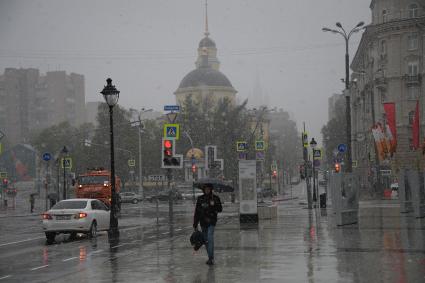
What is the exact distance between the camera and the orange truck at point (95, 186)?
42969 millimetres

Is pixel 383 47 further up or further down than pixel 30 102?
further down

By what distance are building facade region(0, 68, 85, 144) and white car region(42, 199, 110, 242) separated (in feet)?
531

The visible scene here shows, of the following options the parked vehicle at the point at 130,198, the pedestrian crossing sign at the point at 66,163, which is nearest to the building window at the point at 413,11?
the parked vehicle at the point at 130,198

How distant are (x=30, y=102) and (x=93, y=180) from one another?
151m

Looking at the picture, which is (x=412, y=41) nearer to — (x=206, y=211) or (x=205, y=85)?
(x=206, y=211)

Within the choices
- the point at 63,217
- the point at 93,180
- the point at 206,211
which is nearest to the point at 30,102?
the point at 93,180

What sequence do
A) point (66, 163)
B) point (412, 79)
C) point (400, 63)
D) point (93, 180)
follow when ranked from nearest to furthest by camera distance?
point (93, 180), point (66, 163), point (412, 79), point (400, 63)

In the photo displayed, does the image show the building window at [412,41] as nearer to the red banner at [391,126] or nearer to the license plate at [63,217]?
the red banner at [391,126]

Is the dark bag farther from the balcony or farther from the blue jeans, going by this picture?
the balcony

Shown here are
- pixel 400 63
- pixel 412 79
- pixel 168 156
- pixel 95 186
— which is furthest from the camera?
pixel 400 63

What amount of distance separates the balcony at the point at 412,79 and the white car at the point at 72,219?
55.7 m

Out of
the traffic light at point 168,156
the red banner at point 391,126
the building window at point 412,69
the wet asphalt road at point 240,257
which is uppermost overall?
the building window at point 412,69

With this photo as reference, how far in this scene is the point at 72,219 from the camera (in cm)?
2384

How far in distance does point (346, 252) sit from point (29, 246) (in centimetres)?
1110
